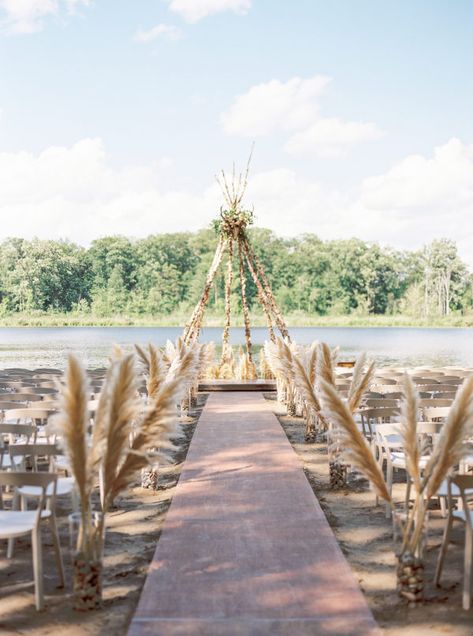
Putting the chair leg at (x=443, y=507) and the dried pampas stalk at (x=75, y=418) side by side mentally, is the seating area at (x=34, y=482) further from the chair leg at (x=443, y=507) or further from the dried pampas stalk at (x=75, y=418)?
the chair leg at (x=443, y=507)

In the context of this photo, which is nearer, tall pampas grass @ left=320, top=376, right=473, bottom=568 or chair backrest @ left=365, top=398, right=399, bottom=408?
tall pampas grass @ left=320, top=376, right=473, bottom=568

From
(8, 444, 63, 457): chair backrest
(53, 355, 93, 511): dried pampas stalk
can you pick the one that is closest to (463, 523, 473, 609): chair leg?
(53, 355, 93, 511): dried pampas stalk

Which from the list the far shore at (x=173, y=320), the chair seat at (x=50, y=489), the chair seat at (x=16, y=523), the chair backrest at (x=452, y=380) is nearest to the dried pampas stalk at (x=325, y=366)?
the chair seat at (x=50, y=489)

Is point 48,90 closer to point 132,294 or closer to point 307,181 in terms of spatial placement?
point 132,294

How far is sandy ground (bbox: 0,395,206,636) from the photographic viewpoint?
4316 millimetres

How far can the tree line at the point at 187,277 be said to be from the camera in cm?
6688

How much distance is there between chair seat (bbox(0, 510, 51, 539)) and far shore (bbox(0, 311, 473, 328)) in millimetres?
58630

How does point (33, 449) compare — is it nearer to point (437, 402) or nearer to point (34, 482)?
point (34, 482)

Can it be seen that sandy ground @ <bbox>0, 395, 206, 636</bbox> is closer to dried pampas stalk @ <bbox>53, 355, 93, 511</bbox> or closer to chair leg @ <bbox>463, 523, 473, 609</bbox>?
dried pampas stalk @ <bbox>53, 355, 93, 511</bbox>

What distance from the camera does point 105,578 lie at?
16.7 feet

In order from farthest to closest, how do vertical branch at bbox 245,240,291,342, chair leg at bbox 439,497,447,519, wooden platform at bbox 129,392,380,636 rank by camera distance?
vertical branch at bbox 245,240,291,342 → chair leg at bbox 439,497,447,519 → wooden platform at bbox 129,392,380,636

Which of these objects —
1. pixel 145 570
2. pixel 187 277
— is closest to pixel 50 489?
pixel 145 570

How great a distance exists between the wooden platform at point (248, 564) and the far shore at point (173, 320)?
185ft

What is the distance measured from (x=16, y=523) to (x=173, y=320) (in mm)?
61484
